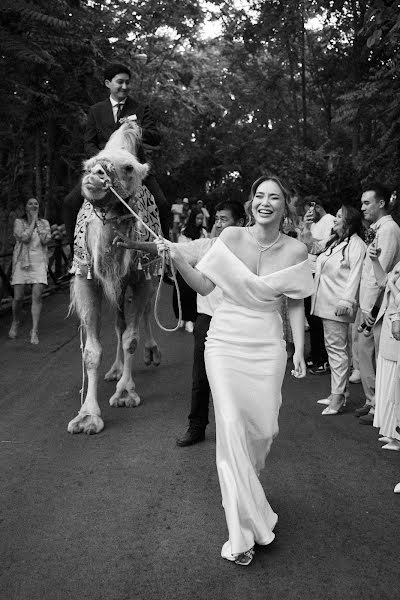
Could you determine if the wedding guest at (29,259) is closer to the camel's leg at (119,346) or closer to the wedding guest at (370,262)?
the camel's leg at (119,346)

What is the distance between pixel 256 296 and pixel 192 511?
162 cm

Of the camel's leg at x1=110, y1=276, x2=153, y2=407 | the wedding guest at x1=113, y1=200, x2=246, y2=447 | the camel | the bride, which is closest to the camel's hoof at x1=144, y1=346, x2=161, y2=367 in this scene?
the camel

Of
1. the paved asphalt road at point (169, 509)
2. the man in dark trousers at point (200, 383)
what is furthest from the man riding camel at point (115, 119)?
the paved asphalt road at point (169, 509)

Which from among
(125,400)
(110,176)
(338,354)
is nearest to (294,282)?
(110,176)

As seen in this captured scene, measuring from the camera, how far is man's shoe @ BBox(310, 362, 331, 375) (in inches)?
415

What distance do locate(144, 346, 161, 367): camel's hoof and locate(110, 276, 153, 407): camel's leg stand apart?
66.8 inches

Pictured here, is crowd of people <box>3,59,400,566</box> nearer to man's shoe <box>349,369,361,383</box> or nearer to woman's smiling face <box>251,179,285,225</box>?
woman's smiling face <box>251,179,285,225</box>

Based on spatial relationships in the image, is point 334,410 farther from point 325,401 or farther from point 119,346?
point 119,346

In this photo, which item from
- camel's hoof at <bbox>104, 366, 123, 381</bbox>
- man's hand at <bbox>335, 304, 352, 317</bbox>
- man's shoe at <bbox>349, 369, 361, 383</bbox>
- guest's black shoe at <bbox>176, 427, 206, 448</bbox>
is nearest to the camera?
guest's black shoe at <bbox>176, 427, 206, 448</bbox>

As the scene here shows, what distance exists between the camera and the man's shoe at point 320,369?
10.5 metres

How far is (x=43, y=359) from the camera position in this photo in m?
11.1

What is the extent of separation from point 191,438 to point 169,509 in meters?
1.55

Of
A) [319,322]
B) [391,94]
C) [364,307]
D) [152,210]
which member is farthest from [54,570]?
[391,94]

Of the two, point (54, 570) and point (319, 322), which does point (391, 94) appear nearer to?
point (319, 322)
